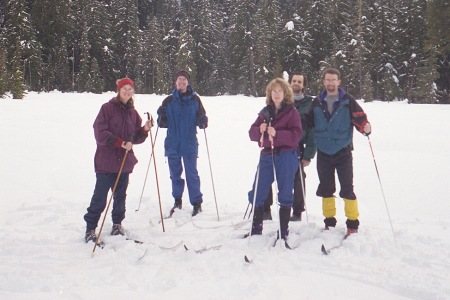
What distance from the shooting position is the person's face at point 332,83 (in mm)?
4469

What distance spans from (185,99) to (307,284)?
3238 millimetres

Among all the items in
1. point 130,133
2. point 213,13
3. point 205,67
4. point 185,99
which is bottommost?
point 130,133

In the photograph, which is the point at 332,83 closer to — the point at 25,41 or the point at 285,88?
the point at 285,88

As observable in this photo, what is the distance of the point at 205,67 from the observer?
44.8 m

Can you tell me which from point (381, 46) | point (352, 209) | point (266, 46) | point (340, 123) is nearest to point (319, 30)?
point (266, 46)

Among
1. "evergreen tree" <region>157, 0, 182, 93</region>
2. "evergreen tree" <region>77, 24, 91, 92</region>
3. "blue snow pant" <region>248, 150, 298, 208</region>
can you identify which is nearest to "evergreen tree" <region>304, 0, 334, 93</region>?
"evergreen tree" <region>157, 0, 182, 93</region>

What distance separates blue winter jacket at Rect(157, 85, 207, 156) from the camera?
5477 millimetres

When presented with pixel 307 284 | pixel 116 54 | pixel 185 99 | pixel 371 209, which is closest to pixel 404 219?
pixel 371 209

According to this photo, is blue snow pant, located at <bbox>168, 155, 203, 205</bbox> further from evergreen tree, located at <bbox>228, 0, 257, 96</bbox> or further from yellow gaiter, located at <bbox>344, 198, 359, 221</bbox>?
evergreen tree, located at <bbox>228, 0, 257, 96</bbox>

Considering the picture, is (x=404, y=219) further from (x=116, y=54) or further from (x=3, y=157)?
(x=116, y=54)

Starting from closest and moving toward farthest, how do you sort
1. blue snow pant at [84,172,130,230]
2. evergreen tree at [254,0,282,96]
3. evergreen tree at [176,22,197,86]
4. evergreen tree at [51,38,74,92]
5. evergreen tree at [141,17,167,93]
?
blue snow pant at [84,172,130,230] → evergreen tree at [254,0,282,96] → evergreen tree at [51,38,74,92] → evergreen tree at [176,22,197,86] → evergreen tree at [141,17,167,93]

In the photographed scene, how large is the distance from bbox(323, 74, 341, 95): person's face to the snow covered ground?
5.82 ft

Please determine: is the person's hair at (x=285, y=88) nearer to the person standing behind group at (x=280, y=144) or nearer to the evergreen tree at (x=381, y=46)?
the person standing behind group at (x=280, y=144)

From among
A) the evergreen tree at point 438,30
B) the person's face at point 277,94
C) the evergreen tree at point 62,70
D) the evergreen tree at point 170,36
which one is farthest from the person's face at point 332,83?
the evergreen tree at point 170,36
